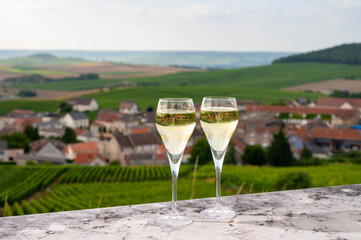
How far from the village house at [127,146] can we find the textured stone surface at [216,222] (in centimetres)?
3674

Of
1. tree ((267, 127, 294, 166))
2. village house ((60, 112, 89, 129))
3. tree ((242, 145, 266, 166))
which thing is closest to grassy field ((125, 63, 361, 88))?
village house ((60, 112, 89, 129))

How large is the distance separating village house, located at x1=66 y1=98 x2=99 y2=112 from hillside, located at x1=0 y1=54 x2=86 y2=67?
1052 inches

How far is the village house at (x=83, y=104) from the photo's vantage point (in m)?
59.2

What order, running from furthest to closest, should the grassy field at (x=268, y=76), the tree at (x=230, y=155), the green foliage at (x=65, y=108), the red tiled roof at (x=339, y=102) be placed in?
the green foliage at (x=65, y=108)
the grassy field at (x=268, y=76)
the red tiled roof at (x=339, y=102)
the tree at (x=230, y=155)

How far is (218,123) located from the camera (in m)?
1.13

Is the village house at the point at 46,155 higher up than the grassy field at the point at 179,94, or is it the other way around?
the grassy field at the point at 179,94

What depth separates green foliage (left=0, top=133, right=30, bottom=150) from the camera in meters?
43.2

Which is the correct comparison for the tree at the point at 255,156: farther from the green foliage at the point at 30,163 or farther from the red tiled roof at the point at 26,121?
the red tiled roof at the point at 26,121

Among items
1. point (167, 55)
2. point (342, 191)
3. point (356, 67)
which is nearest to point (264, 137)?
point (356, 67)

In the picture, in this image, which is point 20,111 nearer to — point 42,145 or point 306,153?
point 42,145

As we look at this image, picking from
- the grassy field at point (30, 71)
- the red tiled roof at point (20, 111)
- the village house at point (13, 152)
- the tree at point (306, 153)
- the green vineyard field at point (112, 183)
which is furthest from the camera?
the grassy field at point (30, 71)

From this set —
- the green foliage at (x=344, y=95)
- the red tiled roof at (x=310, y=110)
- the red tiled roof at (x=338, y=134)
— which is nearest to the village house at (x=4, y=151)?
the red tiled roof at (x=310, y=110)

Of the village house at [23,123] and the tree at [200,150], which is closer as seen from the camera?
the tree at [200,150]

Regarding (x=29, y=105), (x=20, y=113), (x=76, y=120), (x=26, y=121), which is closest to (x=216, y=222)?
(x=26, y=121)
